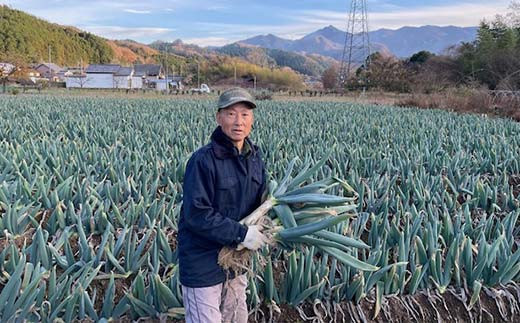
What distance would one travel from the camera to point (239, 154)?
6.72 feet

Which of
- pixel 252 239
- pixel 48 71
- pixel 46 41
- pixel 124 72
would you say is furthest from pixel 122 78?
pixel 252 239

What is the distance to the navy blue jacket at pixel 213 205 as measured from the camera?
6.26ft

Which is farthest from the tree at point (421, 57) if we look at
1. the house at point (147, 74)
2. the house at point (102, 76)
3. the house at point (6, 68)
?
the house at point (102, 76)

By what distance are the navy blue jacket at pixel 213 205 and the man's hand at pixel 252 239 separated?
19mm

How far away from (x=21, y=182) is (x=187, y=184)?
240cm

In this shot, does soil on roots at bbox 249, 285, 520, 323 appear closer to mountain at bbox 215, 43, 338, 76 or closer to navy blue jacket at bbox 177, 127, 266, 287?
navy blue jacket at bbox 177, 127, 266, 287

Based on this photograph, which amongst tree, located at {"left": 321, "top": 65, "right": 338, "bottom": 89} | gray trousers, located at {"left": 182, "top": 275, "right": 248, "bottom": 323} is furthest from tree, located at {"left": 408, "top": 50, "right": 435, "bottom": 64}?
gray trousers, located at {"left": 182, "top": 275, "right": 248, "bottom": 323}

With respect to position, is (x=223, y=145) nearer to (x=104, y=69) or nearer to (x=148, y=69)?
(x=104, y=69)

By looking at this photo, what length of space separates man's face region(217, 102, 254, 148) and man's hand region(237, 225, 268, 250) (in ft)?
1.20

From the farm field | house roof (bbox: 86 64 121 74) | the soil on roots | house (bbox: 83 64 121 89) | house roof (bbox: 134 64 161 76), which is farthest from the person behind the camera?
house roof (bbox: 134 64 161 76)

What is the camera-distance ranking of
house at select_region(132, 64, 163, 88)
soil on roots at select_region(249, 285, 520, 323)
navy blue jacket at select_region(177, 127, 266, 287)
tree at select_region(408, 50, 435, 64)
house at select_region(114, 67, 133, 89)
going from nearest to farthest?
navy blue jacket at select_region(177, 127, 266, 287) < soil on roots at select_region(249, 285, 520, 323) < tree at select_region(408, 50, 435, 64) < house at select_region(114, 67, 133, 89) < house at select_region(132, 64, 163, 88)

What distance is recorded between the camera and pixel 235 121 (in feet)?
6.55

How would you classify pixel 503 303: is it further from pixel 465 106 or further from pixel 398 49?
pixel 398 49

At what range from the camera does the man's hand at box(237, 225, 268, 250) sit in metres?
1.95
